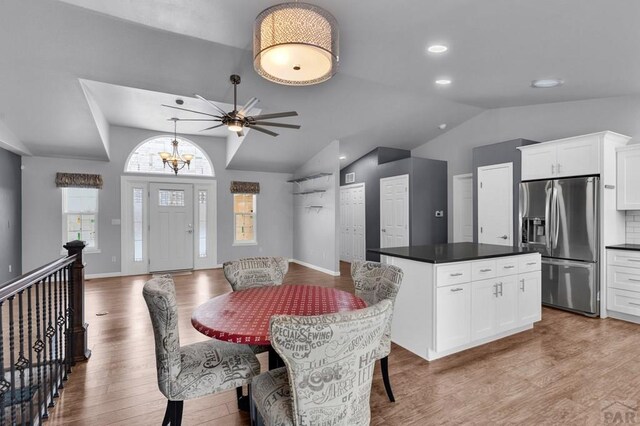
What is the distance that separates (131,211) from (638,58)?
26.6ft

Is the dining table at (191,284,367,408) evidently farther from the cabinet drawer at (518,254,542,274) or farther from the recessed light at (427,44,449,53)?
the recessed light at (427,44,449,53)

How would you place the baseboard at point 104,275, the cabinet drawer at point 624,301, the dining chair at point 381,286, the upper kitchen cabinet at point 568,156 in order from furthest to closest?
the baseboard at point 104,275 → the upper kitchen cabinet at point 568,156 → the cabinet drawer at point 624,301 → the dining chair at point 381,286

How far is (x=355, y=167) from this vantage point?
8180 millimetres

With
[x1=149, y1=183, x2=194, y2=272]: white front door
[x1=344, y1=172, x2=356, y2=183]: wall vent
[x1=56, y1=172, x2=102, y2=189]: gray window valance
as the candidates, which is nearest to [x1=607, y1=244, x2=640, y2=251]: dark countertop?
[x1=344, y1=172, x2=356, y2=183]: wall vent

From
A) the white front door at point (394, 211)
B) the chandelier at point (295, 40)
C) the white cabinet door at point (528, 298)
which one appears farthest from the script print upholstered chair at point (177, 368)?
the white front door at point (394, 211)

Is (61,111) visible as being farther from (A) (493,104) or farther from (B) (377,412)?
(A) (493,104)

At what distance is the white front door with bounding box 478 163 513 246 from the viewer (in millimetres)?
4961

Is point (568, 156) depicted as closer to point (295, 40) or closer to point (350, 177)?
point (295, 40)

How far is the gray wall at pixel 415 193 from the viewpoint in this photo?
6.48 meters

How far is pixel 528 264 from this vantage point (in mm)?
3408

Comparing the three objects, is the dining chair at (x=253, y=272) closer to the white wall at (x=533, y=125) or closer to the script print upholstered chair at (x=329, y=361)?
the script print upholstered chair at (x=329, y=361)

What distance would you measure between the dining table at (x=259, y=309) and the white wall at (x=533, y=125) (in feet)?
16.0

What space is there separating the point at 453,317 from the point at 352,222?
18.0 ft

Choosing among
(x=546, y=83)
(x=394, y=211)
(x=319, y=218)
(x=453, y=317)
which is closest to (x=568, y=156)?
(x=546, y=83)
